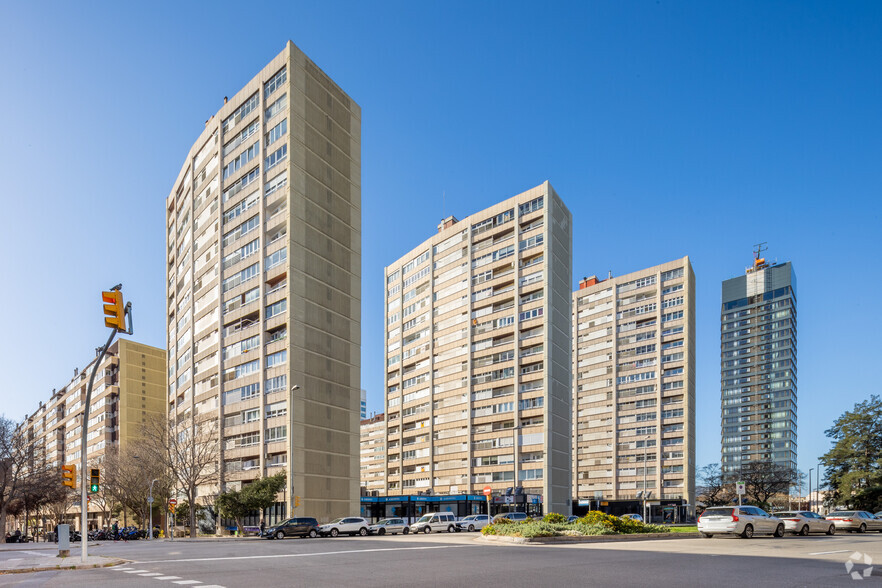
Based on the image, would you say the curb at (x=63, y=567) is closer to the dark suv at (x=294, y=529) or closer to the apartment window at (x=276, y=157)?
the dark suv at (x=294, y=529)

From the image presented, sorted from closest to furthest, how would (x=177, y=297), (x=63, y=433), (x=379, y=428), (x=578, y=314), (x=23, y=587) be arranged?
(x=23, y=587), (x=177, y=297), (x=578, y=314), (x=63, y=433), (x=379, y=428)

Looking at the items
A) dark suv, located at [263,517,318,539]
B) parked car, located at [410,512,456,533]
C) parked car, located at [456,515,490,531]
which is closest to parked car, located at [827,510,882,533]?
parked car, located at [456,515,490,531]

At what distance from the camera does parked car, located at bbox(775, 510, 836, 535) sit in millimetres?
32875

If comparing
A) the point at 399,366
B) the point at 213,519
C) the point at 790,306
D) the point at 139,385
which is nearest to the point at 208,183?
the point at 213,519

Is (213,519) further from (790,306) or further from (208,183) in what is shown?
(790,306)

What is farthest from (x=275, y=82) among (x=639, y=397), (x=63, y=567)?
(x=639, y=397)

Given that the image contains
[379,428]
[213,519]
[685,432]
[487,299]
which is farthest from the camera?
[379,428]

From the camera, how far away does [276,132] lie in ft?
242

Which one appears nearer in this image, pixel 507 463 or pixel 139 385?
pixel 507 463

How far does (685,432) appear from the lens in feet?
372

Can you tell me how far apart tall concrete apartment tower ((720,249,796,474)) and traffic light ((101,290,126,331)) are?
188 m

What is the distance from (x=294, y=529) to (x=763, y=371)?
173811mm

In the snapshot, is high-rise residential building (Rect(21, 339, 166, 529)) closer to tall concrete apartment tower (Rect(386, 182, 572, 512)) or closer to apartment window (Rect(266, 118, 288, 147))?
tall concrete apartment tower (Rect(386, 182, 572, 512))

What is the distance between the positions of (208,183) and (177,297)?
1777 centimetres
